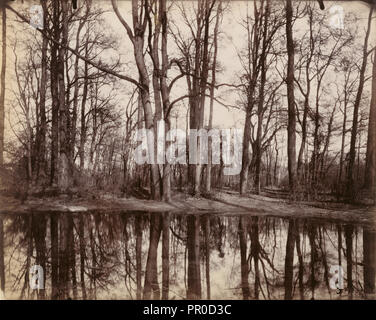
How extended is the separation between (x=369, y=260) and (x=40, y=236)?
2678 mm

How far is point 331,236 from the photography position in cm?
335

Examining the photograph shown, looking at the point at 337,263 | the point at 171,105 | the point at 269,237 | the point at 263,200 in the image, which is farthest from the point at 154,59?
the point at 337,263

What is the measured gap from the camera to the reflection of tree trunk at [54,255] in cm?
332

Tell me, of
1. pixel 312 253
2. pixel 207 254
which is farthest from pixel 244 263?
pixel 312 253

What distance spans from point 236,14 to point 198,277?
2131mm

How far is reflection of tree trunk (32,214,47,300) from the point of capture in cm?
337

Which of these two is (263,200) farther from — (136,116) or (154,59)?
(154,59)

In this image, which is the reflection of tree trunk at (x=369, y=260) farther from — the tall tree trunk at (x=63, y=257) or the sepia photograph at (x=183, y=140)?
the tall tree trunk at (x=63, y=257)

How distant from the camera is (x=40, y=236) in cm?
339

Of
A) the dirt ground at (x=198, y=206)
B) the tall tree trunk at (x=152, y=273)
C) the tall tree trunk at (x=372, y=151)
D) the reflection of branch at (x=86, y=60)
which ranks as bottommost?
the tall tree trunk at (x=152, y=273)

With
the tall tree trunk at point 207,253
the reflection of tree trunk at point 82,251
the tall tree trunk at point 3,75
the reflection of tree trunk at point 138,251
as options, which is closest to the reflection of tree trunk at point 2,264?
the tall tree trunk at point 3,75

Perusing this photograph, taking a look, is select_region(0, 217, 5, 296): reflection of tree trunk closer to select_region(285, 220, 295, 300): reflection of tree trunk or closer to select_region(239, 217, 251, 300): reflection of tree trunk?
select_region(239, 217, 251, 300): reflection of tree trunk

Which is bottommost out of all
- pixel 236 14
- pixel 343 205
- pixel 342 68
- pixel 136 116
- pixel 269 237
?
pixel 269 237

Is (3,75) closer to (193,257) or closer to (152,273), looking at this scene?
(152,273)
